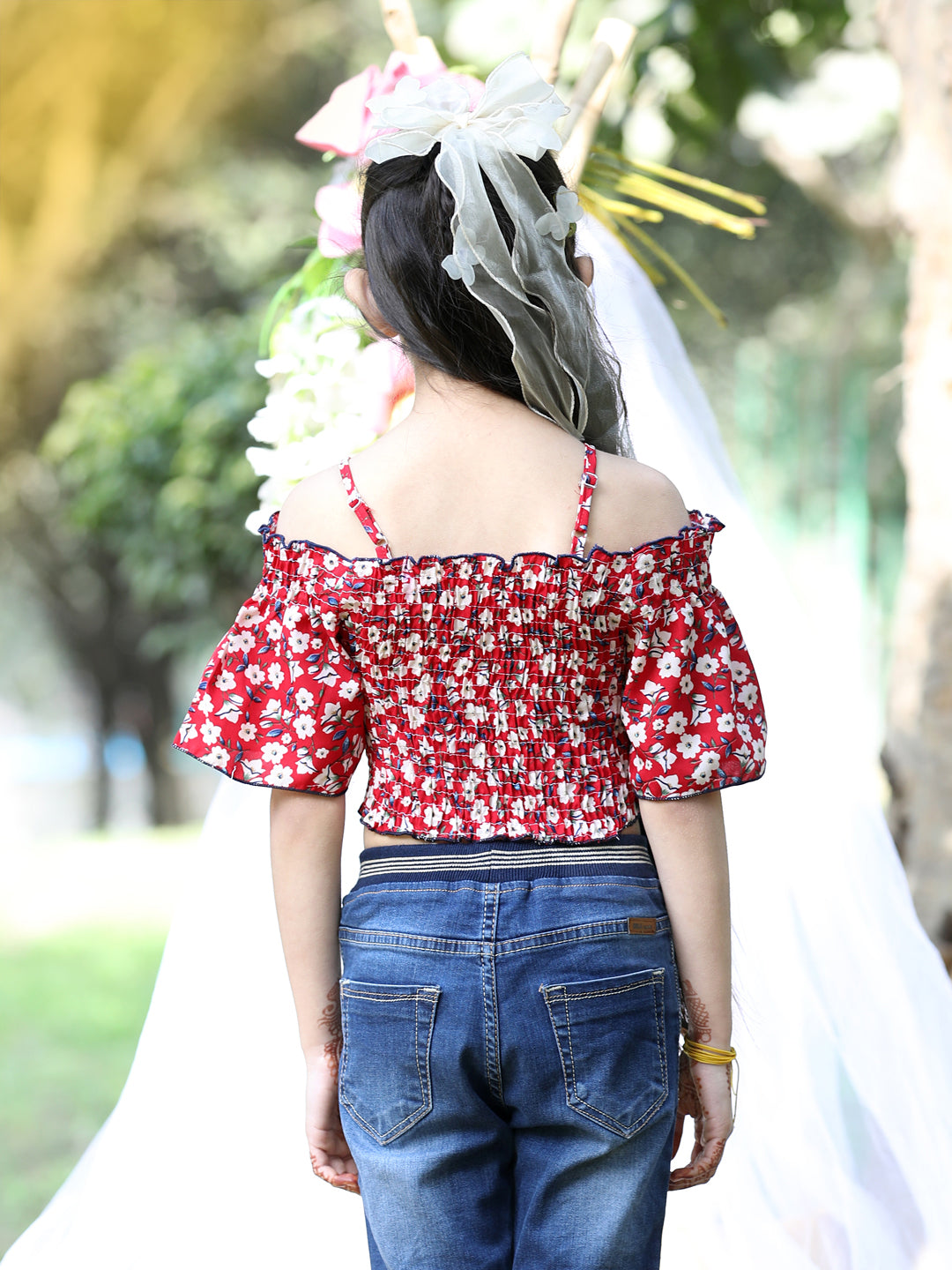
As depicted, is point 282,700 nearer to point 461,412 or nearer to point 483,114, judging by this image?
point 461,412

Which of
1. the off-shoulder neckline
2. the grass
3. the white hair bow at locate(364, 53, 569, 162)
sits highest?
the white hair bow at locate(364, 53, 569, 162)

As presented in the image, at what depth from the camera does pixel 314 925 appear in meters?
1.17

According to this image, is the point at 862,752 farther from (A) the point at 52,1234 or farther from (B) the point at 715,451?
(A) the point at 52,1234

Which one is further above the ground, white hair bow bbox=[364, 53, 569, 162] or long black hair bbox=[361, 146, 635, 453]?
white hair bow bbox=[364, 53, 569, 162]

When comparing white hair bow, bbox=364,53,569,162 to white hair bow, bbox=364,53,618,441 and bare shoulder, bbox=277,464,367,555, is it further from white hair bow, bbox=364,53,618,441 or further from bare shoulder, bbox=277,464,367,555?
bare shoulder, bbox=277,464,367,555

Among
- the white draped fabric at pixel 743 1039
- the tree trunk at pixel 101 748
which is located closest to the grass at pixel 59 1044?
the white draped fabric at pixel 743 1039

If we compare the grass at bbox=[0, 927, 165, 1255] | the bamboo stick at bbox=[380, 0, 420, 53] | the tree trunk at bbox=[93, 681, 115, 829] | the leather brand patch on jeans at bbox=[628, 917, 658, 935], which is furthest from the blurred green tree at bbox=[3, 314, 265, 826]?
the leather brand patch on jeans at bbox=[628, 917, 658, 935]

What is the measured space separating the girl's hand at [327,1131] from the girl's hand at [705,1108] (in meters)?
0.32

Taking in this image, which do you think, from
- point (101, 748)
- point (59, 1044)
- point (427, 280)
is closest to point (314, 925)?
point (427, 280)

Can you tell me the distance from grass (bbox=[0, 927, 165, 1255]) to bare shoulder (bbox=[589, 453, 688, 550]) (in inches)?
90.3

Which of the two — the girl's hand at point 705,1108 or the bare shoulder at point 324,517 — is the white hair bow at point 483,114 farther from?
the girl's hand at point 705,1108

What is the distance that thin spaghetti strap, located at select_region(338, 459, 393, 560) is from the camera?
105 cm

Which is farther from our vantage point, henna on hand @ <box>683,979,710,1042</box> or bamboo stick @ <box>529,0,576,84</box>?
bamboo stick @ <box>529,0,576,84</box>

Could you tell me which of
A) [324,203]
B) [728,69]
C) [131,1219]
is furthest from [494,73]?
[728,69]
